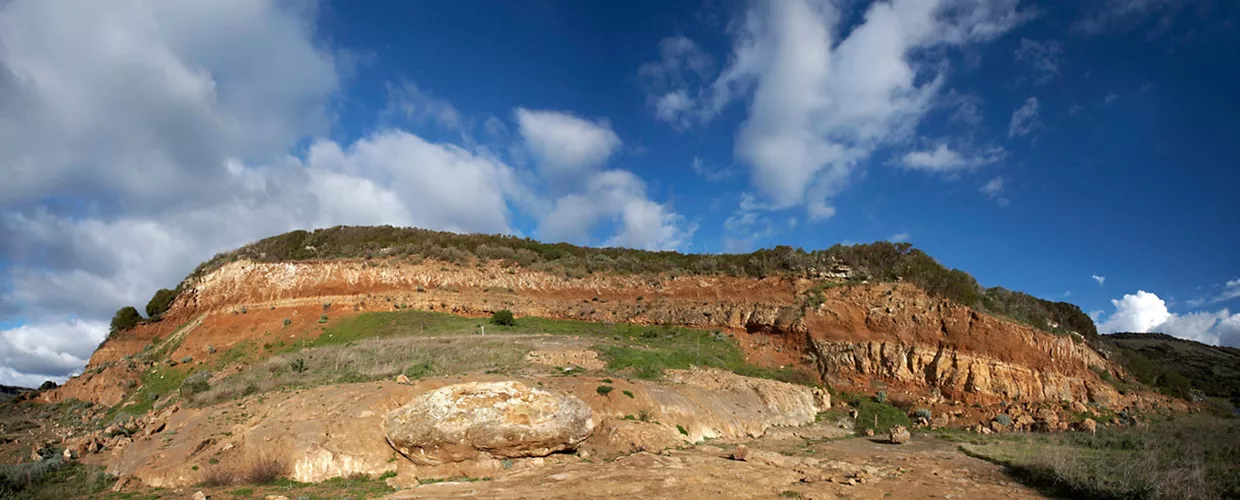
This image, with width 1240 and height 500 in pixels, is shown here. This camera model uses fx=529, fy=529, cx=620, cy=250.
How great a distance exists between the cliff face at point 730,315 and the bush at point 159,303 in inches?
→ 56.0

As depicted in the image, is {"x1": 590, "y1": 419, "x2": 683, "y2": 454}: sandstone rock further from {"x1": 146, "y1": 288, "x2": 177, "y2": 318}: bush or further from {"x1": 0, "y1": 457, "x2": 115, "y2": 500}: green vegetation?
{"x1": 146, "y1": 288, "x2": 177, "y2": 318}: bush

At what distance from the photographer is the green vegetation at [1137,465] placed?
10.3 metres

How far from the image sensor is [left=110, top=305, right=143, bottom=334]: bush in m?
36.1

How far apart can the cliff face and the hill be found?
4.16 m

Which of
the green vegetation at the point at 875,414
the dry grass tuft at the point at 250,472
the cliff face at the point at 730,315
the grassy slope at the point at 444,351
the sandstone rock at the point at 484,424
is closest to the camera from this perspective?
the dry grass tuft at the point at 250,472

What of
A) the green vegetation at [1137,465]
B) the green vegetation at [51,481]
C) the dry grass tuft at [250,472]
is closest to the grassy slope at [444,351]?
the green vegetation at [51,481]

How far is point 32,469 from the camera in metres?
14.2

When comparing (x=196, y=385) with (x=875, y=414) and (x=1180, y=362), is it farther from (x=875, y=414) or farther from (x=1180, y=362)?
(x=1180, y=362)

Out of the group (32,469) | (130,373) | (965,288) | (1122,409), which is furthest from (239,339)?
(1122,409)

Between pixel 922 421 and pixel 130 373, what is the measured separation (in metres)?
41.9

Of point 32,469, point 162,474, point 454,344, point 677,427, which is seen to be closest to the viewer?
point 162,474

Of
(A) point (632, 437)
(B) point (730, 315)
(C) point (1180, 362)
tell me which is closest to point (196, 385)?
(A) point (632, 437)

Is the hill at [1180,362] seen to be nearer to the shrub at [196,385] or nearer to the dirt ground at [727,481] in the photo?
the dirt ground at [727,481]

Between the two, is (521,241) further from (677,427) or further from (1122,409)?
(1122,409)
